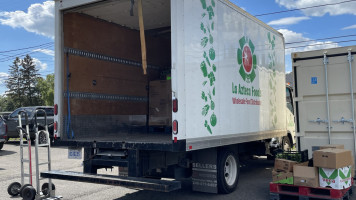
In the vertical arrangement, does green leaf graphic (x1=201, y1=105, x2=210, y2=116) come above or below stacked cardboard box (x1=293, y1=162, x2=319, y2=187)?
above

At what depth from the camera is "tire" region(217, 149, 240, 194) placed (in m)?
6.14

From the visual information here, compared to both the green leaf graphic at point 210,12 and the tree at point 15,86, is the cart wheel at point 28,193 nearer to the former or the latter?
the green leaf graphic at point 210,12

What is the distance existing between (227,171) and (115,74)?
2.98m

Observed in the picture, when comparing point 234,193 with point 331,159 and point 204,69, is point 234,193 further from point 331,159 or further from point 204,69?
point 204,69

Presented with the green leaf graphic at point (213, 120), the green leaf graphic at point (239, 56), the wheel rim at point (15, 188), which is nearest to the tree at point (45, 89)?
the wheel rim at point (15, 188)

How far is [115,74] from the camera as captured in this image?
723 centimetres

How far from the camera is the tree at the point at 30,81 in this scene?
6444 cm

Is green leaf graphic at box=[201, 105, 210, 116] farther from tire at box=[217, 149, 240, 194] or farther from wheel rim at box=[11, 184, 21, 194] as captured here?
wheel rim at box=[11, 184, 21, 194]

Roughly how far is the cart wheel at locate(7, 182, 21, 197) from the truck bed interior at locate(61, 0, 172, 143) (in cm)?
153

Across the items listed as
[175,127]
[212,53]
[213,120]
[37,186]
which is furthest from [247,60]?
[37,186]

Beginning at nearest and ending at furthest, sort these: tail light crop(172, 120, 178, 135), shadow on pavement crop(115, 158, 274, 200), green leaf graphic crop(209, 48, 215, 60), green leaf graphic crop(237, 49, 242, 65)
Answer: tail light crop(172, 120, 178, 135)
green leaf graphic crop(209, 48, 215, 60)
shadow on pavement crop(115, 158, 274, 200)
green leaf graphic crop(237, 49, 242, 65)

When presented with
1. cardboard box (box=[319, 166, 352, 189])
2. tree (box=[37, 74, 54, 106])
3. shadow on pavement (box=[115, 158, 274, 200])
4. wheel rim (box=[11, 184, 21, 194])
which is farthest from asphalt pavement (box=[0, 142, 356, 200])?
tree (box=[37, 74, 54, 106])

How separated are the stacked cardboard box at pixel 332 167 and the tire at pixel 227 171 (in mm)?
1536

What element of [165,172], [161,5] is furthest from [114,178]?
[161,5]
